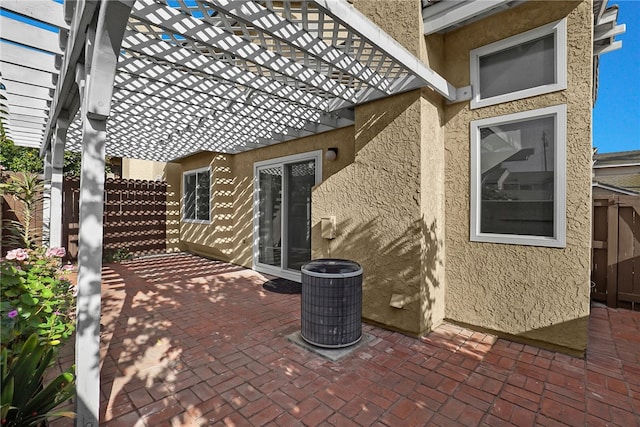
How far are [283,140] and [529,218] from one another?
5.22 m

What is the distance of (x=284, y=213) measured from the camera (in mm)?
7316

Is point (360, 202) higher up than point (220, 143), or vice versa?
point (220, 143)

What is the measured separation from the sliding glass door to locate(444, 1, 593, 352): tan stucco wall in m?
2.94

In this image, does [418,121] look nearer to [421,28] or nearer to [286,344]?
[421,28]

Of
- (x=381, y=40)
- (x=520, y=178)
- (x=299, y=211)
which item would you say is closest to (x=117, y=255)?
(x=299, y=211)

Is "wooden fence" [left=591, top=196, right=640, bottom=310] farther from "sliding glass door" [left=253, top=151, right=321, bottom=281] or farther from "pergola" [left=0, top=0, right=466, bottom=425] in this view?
"sliding glass door" [left=253, top=151, right=321, bottom=281]

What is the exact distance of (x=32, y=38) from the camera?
3.22 meters

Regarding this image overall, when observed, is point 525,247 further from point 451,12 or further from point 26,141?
point 26,141

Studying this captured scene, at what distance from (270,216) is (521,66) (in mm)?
5988

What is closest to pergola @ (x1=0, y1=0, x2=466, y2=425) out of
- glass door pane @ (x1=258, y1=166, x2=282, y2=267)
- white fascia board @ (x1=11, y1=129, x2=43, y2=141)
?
white fascia board @ (x1=11, y1=129, x2=43, y2=141)

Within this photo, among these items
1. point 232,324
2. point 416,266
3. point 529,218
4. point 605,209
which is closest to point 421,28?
point 529,218

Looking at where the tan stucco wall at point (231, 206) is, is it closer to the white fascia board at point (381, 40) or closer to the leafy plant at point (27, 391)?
the white fascia board at point (381, 40)

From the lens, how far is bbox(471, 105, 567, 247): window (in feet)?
12.6

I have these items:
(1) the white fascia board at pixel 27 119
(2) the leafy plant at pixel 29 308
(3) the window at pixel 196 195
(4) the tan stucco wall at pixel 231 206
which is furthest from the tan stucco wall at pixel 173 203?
(2) the leafy plant at pixel 29 308
